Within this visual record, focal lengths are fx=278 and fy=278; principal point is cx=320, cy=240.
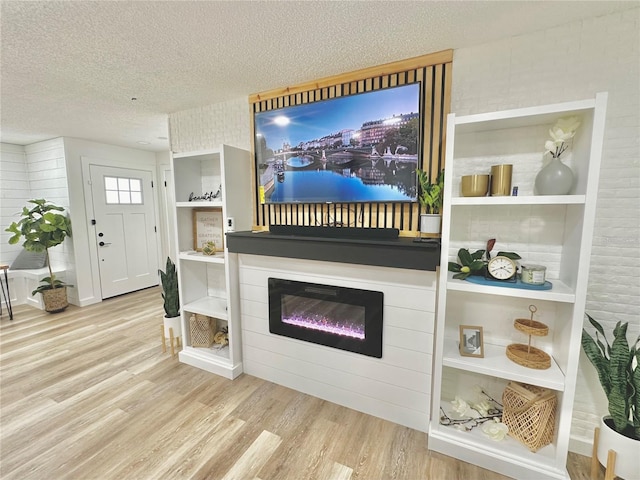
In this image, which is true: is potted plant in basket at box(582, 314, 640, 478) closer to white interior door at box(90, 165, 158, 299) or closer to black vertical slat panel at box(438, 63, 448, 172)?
black vertical slat panel at box(438, 63, 448, 172)

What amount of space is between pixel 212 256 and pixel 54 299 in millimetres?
3035

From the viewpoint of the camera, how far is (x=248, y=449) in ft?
5.46

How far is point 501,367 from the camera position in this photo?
153 centimetres

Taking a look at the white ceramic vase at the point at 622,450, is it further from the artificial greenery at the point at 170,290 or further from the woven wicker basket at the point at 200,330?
the artificial greenery at the point at 170,290

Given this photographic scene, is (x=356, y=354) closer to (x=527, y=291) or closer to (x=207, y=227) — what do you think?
(x=527, y=291)

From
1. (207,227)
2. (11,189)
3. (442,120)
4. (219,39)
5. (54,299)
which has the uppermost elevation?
(219,39)

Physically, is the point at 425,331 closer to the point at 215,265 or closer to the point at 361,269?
the point at 361,269

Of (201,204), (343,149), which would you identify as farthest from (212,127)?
(343,149)

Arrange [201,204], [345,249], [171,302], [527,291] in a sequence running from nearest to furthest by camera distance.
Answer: [527,291], [345,249], [201,204], [171,302]

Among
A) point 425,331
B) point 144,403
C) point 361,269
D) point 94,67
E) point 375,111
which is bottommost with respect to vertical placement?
point 144,403

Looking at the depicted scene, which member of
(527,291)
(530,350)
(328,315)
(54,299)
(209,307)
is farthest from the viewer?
(54,299)

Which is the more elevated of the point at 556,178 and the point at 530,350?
the point at 556,178

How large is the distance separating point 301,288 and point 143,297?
3.61m

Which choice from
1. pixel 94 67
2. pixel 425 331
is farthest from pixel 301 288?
pixel 94 67
